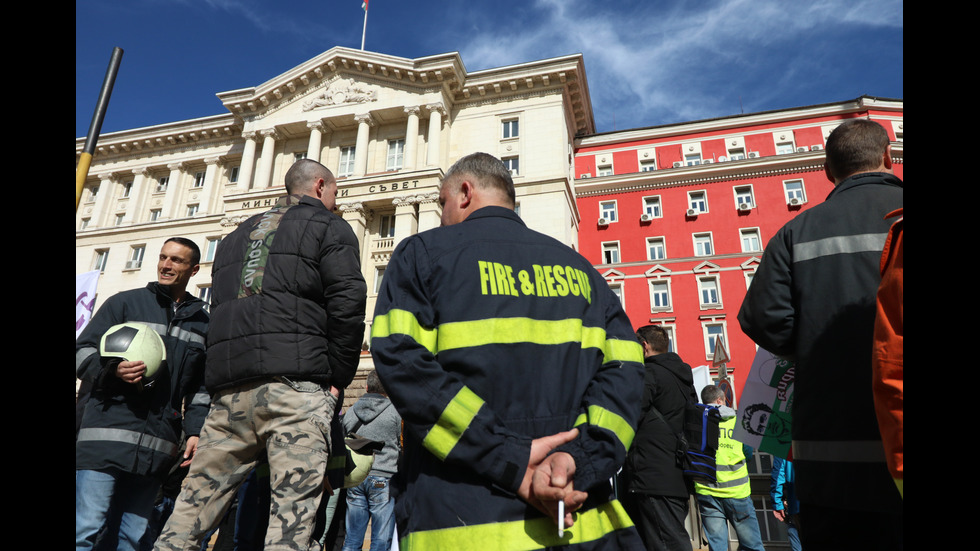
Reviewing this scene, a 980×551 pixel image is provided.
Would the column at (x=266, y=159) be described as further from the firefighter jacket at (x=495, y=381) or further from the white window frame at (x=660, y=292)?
the firefighter jacket at (x=495, y=381)

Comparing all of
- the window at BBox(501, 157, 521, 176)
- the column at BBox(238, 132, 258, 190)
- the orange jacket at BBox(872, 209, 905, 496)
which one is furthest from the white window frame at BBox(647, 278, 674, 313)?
the orange jacket at BBox(872, 209, 905, 496)

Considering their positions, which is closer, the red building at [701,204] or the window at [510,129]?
the red building at [701,204]

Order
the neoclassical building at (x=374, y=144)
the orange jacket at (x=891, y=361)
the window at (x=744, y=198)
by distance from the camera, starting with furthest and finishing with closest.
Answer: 1. the window at (x=744, y=198)
2. the neoclassical building at (x=374, y=144)
3. the orange jacket at (x=891, y=361)

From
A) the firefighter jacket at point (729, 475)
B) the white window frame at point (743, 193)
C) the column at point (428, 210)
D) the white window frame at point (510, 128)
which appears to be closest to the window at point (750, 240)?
the white window frame at point (743, 193)

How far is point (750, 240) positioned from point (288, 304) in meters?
30.7

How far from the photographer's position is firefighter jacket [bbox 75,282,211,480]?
11.7ft

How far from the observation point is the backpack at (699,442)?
Result: 5.23m

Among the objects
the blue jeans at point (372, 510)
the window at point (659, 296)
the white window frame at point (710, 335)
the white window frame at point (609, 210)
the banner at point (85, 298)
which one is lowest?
the blue jeans at point (372, 510)

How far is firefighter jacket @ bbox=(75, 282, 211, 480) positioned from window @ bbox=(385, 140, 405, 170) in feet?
87.2
